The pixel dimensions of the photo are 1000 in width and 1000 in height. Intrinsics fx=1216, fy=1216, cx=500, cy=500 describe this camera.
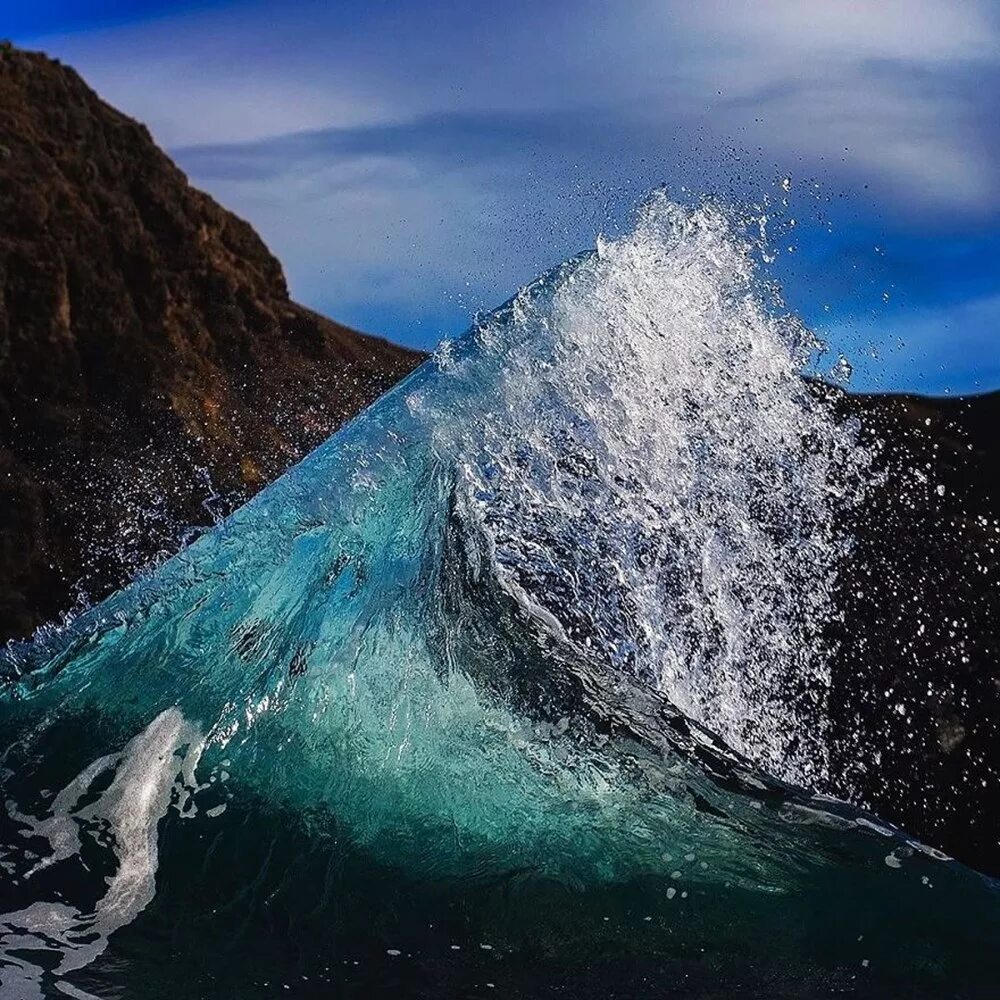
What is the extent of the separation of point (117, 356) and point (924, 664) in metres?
6.52

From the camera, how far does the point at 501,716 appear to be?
2904 mm

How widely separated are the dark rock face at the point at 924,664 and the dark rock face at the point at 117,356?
4.38 metres

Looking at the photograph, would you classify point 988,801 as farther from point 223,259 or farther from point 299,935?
point 223,259

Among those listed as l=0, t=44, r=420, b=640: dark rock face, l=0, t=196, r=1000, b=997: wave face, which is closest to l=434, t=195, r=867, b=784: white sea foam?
l=0, t=196, r=1000, b=997: wave face

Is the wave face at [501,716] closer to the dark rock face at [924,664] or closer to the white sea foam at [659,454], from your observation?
the white sea foam at [659,454]

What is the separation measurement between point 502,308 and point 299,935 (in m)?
1.89

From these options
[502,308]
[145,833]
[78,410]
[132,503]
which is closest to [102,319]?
[78,410]

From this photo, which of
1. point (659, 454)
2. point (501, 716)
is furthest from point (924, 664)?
point (501, 716)

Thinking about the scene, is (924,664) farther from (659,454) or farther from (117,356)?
(117,356)

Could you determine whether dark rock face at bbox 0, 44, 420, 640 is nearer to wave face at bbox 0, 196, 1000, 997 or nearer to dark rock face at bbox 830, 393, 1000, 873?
dark rock face at bbox 830, 393, 1000, 873

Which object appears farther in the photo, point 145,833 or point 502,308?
point 502,308

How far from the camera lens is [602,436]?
3512 mm

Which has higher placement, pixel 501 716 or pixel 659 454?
pixel 659 454

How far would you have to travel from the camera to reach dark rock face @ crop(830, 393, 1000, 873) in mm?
5320
